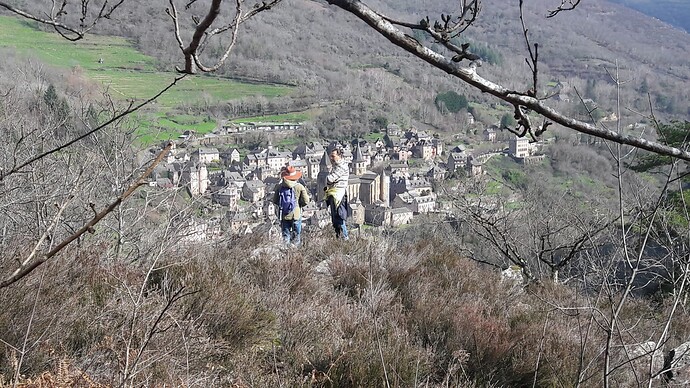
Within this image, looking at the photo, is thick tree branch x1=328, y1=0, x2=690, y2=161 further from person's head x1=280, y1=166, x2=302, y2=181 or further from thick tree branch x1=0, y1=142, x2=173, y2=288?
person's head x1=280, y1=166, x2=302, y2=181

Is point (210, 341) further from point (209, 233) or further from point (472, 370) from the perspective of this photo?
point (209, 233)

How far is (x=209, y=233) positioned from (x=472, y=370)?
3.99m

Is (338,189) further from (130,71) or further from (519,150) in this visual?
(130,71)

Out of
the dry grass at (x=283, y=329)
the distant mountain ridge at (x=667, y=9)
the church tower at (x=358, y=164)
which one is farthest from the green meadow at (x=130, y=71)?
the distant mountain ridge at (x=667, y=9)

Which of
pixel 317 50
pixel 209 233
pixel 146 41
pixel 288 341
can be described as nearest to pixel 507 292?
pixel 288 341

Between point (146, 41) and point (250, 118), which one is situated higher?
point (146, 41)

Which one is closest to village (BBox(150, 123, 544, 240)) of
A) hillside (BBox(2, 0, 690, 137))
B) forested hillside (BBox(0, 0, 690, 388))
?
hillside (BBox(2, 0, 690, 137))

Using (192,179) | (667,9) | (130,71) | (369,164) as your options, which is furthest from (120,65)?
(667,9)

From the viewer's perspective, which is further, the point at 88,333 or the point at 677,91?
the point at 677,91

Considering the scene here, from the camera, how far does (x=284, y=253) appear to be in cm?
512

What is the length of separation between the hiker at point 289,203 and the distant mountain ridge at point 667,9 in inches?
4798

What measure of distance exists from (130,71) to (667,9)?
124142mm

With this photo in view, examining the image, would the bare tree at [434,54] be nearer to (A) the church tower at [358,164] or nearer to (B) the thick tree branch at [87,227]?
(B) the thick tree branch at [87,227]

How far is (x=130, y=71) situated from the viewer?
57.1 m
